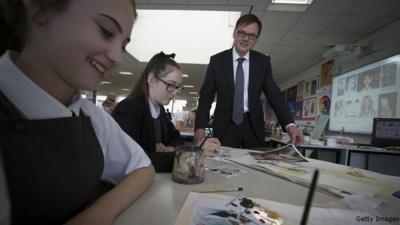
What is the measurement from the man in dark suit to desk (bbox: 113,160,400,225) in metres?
0.73

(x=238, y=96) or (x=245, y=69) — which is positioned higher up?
(x=245, y=69)

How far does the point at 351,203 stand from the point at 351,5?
11.7 ft

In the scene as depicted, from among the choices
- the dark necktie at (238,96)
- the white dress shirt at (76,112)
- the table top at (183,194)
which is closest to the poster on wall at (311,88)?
the dark necktie at (238,96)

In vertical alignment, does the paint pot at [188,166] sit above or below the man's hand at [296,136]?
below

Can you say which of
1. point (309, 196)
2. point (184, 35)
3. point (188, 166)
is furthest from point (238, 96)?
point (184, 35)

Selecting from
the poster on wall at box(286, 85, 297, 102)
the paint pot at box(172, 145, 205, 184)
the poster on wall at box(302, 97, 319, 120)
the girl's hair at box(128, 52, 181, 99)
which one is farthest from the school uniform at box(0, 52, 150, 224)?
the poster on wall at box(286, 85, 297, 102)

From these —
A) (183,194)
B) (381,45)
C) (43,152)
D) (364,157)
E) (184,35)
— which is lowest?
(364,157)

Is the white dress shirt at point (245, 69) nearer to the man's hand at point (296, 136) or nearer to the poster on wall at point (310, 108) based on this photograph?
the man's hand at point (296, 136)

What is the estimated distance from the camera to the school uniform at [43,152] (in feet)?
1.30

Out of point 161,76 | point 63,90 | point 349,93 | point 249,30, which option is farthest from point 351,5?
point 63,90

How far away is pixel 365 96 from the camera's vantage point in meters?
4.34

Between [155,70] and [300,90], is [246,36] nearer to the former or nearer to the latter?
[155,70]

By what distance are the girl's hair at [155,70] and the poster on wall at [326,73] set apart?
498cm

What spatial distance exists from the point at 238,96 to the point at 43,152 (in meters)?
1.40
